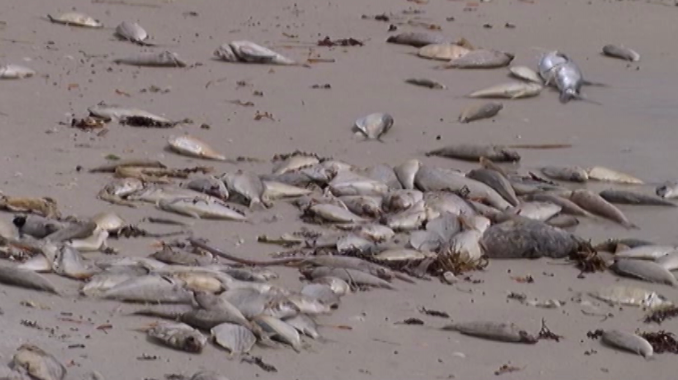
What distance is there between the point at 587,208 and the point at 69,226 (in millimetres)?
2402

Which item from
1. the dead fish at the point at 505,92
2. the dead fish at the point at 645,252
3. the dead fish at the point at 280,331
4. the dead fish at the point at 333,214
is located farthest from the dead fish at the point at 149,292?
the dead fish at the point at 505,92

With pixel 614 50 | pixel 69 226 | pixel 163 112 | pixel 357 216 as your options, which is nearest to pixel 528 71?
pixel 614 50

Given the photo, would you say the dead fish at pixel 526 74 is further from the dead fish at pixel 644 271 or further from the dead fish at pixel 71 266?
the dead fish at pixel 71 266

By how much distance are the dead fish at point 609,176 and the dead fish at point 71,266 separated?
9.65 ft

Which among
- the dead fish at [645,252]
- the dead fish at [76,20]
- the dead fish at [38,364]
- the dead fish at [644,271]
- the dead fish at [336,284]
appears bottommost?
the dead fish at [76,20]

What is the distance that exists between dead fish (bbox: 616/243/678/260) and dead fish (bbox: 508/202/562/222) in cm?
44

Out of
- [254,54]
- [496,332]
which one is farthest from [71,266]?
[254,54]

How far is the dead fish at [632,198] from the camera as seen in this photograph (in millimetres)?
6816

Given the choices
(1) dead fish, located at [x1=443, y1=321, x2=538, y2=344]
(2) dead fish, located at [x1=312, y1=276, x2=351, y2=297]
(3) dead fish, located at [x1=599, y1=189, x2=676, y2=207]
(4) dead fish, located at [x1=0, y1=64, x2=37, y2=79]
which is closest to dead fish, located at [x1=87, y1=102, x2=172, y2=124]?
(4) dead fish, located at [x1=0, y1=64, x2=37, y2=79]

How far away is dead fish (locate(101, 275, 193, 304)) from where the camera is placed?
491 cm

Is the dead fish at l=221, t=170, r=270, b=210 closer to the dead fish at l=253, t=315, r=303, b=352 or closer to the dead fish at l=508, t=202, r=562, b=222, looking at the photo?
the dead fish at l=508, t=202, r=562, b=222

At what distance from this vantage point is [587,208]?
658 cm

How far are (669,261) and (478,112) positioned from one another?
241 cm

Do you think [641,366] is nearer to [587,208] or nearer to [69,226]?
[587,208]
